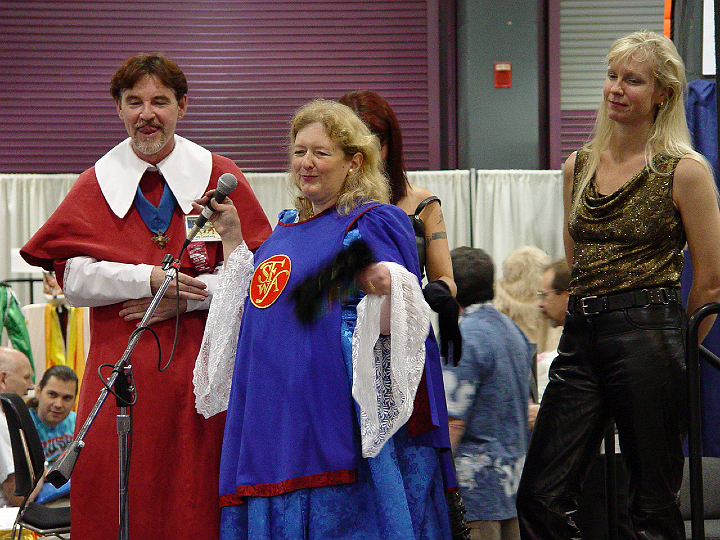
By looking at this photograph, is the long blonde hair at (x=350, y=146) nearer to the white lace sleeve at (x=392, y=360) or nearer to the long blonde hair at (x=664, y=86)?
the white lace sleeve at (x=392, y=360)

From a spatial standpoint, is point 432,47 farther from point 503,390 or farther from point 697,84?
point 503,390

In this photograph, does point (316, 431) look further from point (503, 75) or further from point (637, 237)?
point (503, 75)

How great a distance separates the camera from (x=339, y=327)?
2150mm

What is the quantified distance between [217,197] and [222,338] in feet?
1.28

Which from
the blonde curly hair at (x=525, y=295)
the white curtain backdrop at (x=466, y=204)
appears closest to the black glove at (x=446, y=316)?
the blonde curly hair at (x=525, y=295)

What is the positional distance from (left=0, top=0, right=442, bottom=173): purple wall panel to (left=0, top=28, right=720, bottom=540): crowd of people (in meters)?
5.35

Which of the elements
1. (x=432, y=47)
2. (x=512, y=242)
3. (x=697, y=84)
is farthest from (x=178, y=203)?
(x=432, y=47)

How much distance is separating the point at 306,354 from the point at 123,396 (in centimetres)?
48

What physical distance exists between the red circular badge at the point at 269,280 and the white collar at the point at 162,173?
16.6 inches

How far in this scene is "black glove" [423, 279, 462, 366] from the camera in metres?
2.27

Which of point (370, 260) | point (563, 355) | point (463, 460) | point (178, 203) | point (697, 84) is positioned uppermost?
point (697, 84)

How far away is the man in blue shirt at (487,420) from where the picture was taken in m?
2.83

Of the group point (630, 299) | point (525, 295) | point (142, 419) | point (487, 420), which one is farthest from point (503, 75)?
point (142, 419)

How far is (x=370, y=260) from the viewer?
2.08 meters
